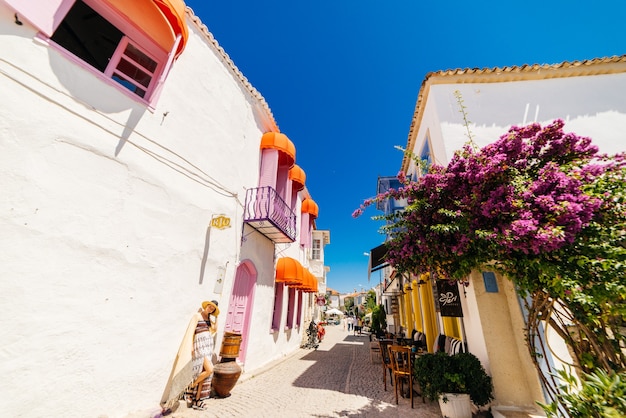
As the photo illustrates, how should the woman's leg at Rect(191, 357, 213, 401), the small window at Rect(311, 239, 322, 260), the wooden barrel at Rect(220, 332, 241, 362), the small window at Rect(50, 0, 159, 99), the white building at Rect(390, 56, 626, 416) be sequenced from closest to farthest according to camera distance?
the woman's leg at Rect(191, 357, 213, 401), the small window at Rect(50, 0, 159, 99), the wooden barrel at Rect(220, 332, 241, 362), the white building at Rect(390, 56, 626, 416), the small window at Rect(311, 239, 322, 260)

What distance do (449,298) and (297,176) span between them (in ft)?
24.3

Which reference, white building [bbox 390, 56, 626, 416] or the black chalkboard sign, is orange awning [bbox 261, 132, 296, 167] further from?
the black chalkboard sign

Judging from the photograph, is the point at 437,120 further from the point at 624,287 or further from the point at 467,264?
the point at 624,287

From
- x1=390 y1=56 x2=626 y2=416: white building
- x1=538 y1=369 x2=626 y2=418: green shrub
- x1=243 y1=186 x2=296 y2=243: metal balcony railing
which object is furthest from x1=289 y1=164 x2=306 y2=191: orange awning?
x1=538 y1=369 x2=626 y2=418: green shrub

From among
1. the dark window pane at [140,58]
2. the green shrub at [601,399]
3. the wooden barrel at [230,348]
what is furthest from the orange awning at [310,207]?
the green shrub at [601,399]

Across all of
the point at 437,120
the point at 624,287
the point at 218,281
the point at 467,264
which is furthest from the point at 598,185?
the point at 218,281

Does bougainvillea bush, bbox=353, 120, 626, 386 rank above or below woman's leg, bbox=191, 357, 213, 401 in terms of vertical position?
above

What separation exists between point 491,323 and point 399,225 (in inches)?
117

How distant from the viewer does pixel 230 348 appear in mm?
5980

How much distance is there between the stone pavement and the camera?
4898 millimetres

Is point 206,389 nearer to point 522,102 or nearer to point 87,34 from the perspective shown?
point 87,34

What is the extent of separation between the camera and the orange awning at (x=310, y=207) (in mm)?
15008

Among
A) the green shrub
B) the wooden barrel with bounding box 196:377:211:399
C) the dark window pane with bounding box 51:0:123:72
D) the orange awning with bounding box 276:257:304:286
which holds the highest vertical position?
the dark window pane with bounding box 51:0:123:72

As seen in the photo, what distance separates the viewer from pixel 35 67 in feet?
11.9
